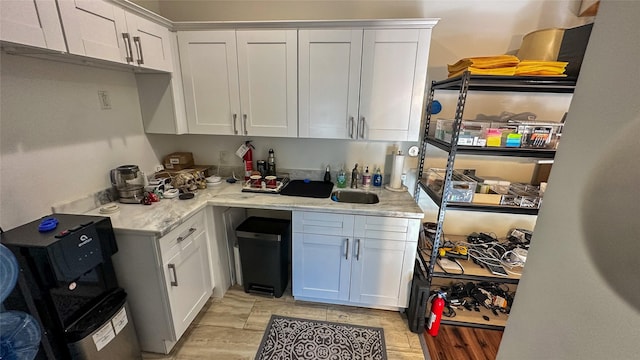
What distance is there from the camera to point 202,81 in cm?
200

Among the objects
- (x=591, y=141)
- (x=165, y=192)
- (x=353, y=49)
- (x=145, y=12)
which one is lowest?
(x=165, y=192)

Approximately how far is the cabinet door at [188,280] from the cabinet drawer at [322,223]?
27.8 inches

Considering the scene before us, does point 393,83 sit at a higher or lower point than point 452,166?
higher

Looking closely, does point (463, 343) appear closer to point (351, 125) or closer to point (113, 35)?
point (351, 125)

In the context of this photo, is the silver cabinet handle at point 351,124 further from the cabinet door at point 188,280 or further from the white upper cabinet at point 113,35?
the white upper cabinet at point 113,35

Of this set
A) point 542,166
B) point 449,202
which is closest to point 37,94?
point 449,202

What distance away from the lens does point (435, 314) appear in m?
1.77

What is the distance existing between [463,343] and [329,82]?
6.94ft

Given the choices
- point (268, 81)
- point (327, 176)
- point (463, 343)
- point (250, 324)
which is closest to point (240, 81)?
point (268, 81)

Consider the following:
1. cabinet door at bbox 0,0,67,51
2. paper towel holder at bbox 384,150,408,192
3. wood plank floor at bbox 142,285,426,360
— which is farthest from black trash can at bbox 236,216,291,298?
cabinet door at bbox 0,0,67,51

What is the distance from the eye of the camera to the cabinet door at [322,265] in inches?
73.5

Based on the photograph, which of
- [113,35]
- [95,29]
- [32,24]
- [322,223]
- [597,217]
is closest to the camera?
[597,217]

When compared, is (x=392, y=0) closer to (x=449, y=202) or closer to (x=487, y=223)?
(x=449, y=202)

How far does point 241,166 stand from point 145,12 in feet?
4.30
